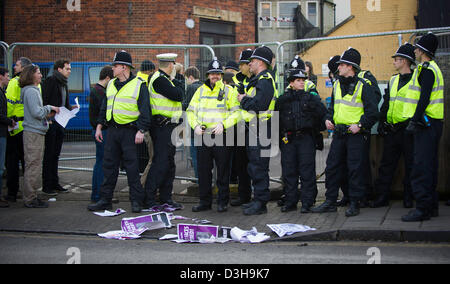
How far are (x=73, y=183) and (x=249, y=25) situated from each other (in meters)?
11.9

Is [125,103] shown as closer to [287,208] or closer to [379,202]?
[287,208]

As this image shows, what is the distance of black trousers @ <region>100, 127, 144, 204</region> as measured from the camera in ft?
26.6

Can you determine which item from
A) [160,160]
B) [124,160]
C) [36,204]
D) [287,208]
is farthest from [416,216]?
[36,204]

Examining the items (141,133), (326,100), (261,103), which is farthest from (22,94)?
(326,100)

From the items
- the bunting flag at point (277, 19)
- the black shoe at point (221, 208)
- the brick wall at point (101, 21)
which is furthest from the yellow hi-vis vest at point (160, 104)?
the bunting flag at point (277, 19)

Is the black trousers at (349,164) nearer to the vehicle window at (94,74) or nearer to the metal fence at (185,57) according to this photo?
the metal fence at (185,57)

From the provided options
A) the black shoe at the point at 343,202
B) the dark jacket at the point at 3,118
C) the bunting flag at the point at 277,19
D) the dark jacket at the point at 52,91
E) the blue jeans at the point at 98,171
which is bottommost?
the black shoe at the point at 343,202

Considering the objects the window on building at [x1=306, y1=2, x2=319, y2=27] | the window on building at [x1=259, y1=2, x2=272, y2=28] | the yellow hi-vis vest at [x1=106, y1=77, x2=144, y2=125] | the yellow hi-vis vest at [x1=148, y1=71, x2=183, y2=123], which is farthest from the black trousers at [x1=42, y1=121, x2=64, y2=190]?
the window on building at [x1=306, y1=2, x2=319, y2=27]

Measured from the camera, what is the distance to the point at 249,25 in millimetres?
20516

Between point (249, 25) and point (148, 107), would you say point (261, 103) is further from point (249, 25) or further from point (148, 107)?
point (249, 25)

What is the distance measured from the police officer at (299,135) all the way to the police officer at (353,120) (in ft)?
0.97

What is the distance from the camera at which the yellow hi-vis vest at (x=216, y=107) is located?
26.1 ft

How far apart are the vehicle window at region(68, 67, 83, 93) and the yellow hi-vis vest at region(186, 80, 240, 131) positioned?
292 cm

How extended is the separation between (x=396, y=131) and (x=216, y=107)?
2487mm
